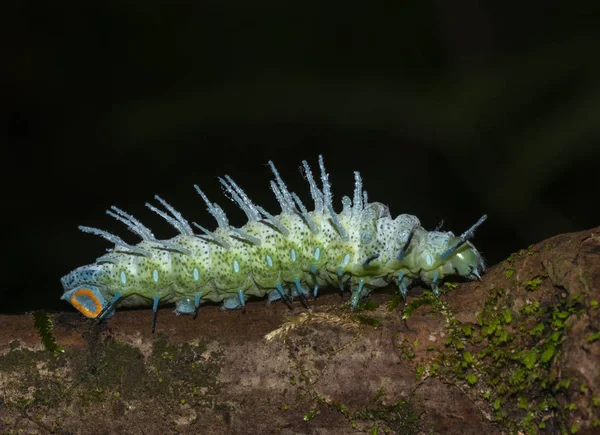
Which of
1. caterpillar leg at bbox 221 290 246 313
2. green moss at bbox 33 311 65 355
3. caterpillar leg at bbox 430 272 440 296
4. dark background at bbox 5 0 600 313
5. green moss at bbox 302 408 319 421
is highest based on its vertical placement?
dark background at bbox 5 0 600 313

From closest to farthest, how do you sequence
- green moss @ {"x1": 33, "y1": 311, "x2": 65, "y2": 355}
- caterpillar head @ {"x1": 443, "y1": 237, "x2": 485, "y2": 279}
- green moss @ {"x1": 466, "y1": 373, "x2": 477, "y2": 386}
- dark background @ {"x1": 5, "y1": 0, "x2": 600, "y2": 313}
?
1. green moss @ {"x1": 466, "y1": 373, "x2": 477, "y2": 386}
2. green moss @ {"x1": 33, "y1": 311, "x2": 65, "y2": 355}
3. caterpillar head @ {"x1": 443, "y1": 237, "x2": 485, "y2": 279}
4. dark background @ {"x1": 5, "y1": 0, "x2": 600, "y2": 313}

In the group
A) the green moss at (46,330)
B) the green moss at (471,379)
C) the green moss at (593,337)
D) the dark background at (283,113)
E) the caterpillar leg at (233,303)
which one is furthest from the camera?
the dark background at (283,113)

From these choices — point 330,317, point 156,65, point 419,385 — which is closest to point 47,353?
point 330,317

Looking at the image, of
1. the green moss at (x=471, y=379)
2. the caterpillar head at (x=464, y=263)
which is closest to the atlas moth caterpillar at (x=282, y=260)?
the caterpillar head at (x=464, y=263)

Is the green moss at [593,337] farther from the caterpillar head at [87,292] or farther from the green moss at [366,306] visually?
the caterpillar head at [87,292]

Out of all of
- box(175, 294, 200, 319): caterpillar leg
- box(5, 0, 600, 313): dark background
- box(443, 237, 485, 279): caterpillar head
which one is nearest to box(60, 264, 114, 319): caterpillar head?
box(175, 294, 200, 319): caterpillar leg

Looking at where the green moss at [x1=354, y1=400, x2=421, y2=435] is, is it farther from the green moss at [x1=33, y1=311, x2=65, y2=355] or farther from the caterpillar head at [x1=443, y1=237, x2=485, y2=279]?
the green moss at [x1=33, y1=311, x2=65, y2=355]

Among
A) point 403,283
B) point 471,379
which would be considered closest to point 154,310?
point 403,283

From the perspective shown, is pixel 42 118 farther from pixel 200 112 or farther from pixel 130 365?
pixel 130 365

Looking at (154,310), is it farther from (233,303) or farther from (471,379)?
(471,379)
